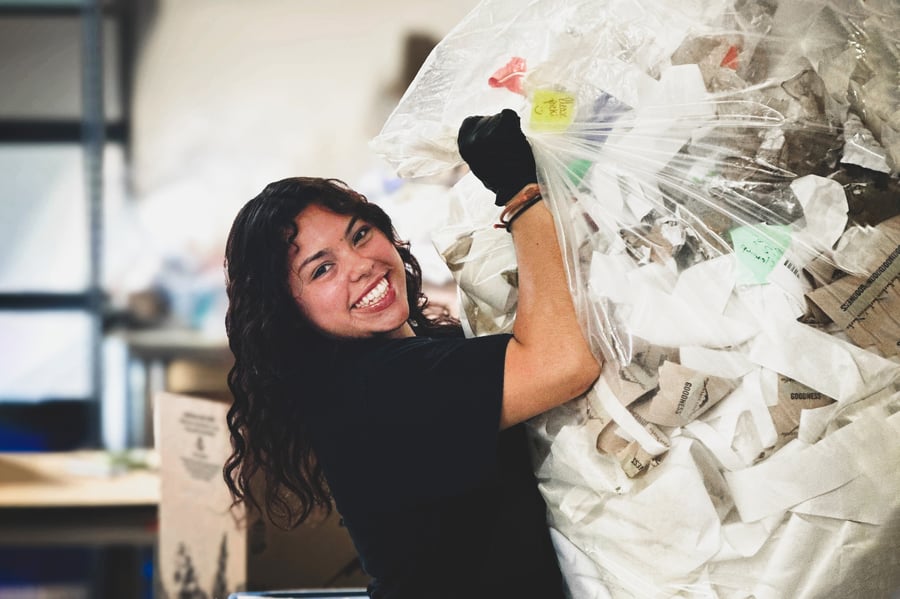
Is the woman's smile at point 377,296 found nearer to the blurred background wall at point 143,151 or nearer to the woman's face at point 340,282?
the woman's face at point 340,282

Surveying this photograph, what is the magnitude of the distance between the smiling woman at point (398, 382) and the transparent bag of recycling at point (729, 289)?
0.06 m

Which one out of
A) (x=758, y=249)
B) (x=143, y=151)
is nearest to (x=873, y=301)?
(x=758, y=249)

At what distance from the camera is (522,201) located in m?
1.09

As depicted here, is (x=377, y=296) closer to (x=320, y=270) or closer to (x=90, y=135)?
(x=320, y=270)

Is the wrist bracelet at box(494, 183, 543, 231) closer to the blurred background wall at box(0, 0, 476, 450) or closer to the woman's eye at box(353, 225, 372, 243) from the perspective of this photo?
the woman's eye at box(353, 225, 372, 243)

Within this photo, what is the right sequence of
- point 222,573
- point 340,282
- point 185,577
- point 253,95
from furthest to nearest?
point 253,95, point 185,577, point 222,573, point 340,282

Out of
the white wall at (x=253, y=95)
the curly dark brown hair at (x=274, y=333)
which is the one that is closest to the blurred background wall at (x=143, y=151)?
the white wall at (x=253, y=95)

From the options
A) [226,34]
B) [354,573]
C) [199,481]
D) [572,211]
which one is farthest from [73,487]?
[572,211]

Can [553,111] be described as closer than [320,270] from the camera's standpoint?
Yes

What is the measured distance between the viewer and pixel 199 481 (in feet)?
6.56

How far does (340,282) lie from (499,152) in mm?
296

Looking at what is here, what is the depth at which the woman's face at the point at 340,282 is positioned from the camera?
48.4 inches

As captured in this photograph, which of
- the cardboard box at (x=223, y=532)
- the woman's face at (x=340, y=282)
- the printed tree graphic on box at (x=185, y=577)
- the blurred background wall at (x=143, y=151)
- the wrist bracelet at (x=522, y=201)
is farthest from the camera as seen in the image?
the blurred background wall at (x=143, y=151)

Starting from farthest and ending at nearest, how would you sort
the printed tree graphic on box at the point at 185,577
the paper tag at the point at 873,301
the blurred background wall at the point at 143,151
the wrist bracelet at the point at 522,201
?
the blurred background wall at the point at 143,151 < the printed tree graphic on box at the point at 185,577 < the wrist bracelet at the point at 522,201 < the paper tag at the point at 873,301
